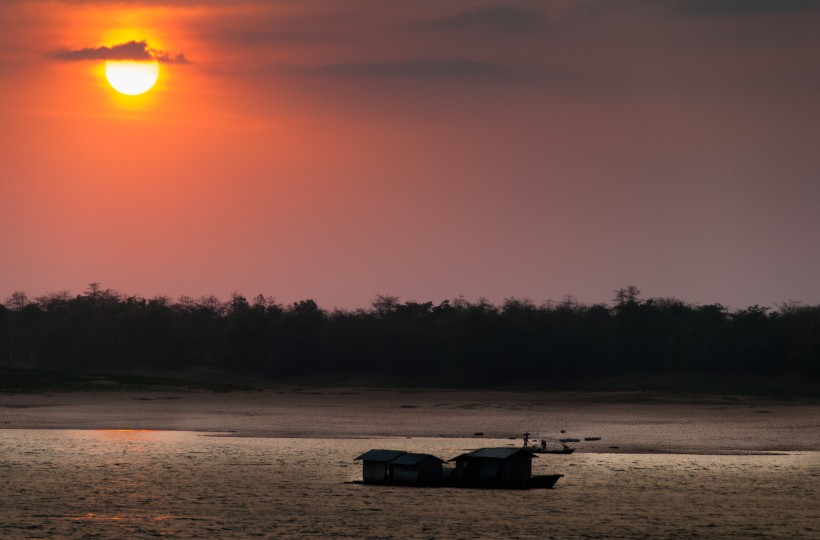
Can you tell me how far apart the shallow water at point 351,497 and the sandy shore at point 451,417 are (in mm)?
6833

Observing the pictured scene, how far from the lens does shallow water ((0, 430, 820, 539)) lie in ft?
87.4

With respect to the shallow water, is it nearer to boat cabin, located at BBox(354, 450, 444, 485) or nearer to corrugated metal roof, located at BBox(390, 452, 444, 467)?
boat cabin, located at BBox(354, 450, 444, 485)

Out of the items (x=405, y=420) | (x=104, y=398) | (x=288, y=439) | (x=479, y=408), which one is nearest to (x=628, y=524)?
(x=288, y=439)

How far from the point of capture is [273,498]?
31.2m

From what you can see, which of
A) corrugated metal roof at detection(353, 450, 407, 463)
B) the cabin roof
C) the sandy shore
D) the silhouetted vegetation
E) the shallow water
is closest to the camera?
the shallow water

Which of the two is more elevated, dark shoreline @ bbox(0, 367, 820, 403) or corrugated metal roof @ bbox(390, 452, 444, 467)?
dark shoreline @ bbox(0, 367, 820, 403)

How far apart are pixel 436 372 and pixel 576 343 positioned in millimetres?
14862

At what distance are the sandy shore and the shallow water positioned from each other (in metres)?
6.83

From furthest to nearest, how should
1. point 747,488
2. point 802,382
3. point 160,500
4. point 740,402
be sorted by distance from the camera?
point 802,382, point 740,402, point 747,488, point 160,500

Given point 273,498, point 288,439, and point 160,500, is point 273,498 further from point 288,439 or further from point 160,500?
point 288,439

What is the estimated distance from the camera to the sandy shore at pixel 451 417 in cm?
5078

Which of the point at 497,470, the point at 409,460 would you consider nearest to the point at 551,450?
the point at 497,470

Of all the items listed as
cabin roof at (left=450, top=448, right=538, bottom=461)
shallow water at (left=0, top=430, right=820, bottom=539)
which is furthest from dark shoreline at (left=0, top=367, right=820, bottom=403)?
cabin roof at (left=450, top=448, right=538, bottom=461)

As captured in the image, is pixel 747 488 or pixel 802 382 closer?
pixel 747 488
